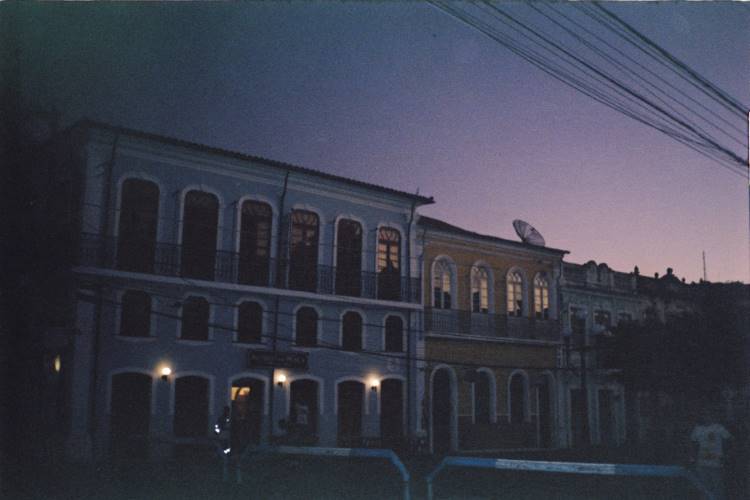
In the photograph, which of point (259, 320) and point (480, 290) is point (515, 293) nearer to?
point (480, 290)

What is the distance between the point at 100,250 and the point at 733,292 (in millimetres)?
20554

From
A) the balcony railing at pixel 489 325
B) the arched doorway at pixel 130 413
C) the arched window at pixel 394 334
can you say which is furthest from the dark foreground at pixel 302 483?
the balcony railing at pixel 489 325

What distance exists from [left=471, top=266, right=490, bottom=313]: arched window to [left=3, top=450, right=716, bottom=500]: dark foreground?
10.0 meters

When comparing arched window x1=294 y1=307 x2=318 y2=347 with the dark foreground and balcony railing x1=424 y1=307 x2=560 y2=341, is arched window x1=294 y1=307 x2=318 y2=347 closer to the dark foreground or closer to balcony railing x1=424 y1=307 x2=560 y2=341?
balcony railing x1=424 y1=307 x2=560 y2=341

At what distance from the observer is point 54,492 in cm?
1293

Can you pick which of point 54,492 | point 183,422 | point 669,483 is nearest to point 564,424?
point 669,483

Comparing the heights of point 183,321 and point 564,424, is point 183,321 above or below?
above

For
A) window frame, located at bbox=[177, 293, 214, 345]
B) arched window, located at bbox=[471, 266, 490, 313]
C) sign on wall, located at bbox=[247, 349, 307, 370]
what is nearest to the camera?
window frame, located at bbox=[177, 293, 214, 345]

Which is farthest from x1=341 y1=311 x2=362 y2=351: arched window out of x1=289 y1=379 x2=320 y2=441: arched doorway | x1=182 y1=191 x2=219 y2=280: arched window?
x1=182 y1=191 x2=219 y2=280: arched window

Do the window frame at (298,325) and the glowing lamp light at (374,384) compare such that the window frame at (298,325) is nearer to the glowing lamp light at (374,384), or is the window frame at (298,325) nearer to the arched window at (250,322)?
the arched window at (250,322)

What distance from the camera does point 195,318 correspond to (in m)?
20.7

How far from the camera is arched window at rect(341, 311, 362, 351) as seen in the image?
77.7 feet

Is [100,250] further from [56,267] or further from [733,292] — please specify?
[733,292]

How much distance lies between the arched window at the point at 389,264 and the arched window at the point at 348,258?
2.70ft
